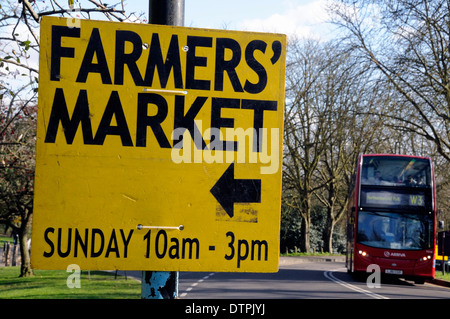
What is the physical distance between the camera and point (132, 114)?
2.74 metres

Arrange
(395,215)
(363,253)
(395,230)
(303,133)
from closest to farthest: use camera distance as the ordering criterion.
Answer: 1. (395,215)
2. (395,230)
3. (363,253)
4. (303,133)

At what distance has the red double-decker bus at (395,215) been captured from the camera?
20.2 m

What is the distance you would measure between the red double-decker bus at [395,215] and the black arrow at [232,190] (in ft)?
58.9

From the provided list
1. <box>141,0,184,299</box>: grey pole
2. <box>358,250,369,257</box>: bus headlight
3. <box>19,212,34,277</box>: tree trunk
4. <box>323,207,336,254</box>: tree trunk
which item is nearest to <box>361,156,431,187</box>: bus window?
A: <box>358,250,369,257</box>: bus headlight

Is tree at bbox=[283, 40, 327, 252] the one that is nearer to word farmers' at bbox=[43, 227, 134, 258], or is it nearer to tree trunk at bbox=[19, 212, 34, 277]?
tree trunk at bbox=[19, 212, 34, 277]

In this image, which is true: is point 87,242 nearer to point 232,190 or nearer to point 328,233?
point 232,190

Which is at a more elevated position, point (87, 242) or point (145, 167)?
point (145, 167)

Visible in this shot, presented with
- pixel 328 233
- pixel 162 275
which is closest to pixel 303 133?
pixel 328 233

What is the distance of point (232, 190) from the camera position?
8.96ft

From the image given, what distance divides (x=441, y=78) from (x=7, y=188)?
15.8m

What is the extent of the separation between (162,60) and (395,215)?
19.0 meters

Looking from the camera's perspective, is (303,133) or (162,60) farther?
(303,133)

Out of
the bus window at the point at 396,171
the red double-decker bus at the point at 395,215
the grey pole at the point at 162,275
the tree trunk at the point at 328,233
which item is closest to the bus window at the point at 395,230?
the red double-decker bus at the point at 395,215
